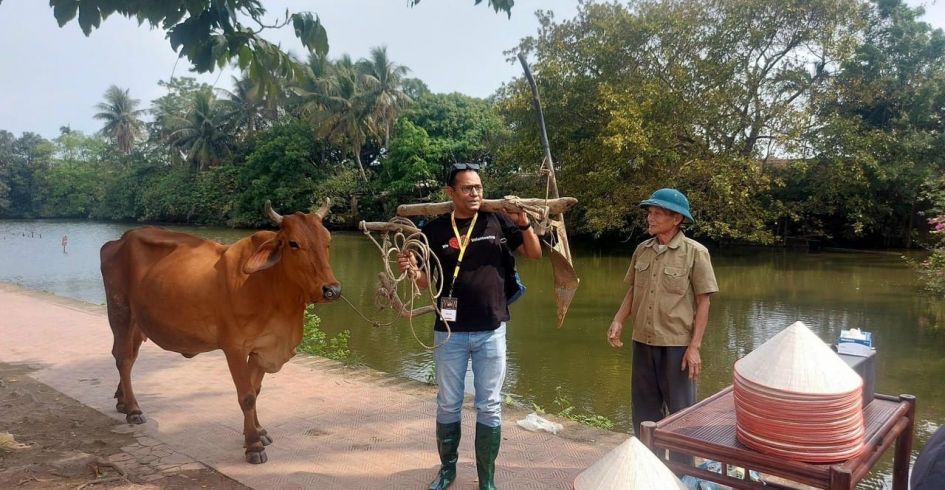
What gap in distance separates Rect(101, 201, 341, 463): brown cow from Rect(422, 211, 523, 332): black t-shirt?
2.44ft

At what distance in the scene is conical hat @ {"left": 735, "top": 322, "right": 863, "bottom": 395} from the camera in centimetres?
207

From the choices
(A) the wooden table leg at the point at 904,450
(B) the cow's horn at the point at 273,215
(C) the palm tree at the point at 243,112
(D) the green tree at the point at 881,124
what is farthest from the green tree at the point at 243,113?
(A) the wooden table leg at the point at 904,450

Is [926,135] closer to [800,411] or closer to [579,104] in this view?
[579,104]

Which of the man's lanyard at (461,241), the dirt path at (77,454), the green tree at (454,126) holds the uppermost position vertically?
the green tree at (454,126)

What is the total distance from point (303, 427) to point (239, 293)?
1.07 m

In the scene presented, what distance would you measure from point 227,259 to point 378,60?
30878 millimetres

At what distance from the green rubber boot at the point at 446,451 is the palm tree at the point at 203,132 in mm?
39141

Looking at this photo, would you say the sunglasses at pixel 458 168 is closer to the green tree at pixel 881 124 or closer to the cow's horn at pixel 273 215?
the cow's horn at pixel 273 215

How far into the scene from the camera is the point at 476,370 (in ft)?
10.4

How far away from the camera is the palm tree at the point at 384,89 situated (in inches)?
1262

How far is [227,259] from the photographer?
13.1 ft

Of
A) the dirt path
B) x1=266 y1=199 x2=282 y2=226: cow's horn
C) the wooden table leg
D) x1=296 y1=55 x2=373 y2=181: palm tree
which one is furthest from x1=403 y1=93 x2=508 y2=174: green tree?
the wooden table leg

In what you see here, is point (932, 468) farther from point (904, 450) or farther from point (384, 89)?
point (384, 89)

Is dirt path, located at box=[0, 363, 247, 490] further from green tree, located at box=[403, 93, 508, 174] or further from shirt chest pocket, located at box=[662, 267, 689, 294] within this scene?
green tree, located at box=[403, 93, 508, 174]
